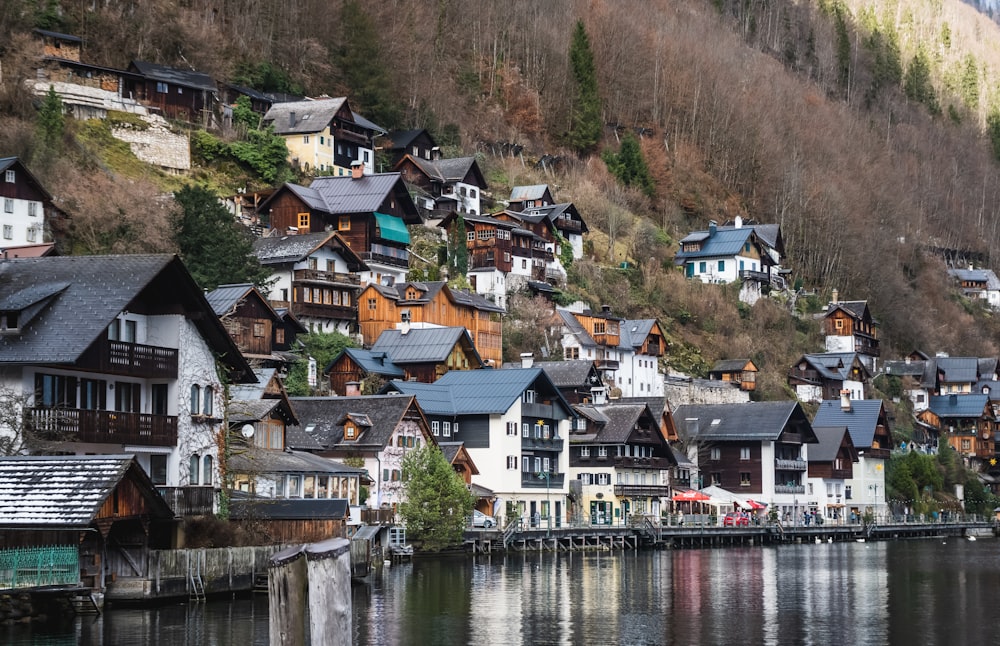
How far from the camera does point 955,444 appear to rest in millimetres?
146875

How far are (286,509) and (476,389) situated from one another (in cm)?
3280

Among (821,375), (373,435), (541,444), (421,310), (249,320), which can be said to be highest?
(421,310)

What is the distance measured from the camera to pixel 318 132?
115 metres

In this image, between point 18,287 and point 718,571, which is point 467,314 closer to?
point 718,571

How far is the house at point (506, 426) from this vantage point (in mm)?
83438

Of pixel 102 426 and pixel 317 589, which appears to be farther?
pixel 102 426

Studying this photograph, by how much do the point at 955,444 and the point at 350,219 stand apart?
7075 centimetres

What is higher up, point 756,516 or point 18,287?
point 18,287

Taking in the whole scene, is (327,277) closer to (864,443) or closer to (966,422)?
(864,443)

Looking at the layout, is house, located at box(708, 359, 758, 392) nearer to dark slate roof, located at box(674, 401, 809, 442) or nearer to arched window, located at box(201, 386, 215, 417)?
dark slate roof, located at box(674, 401, 809, 442)

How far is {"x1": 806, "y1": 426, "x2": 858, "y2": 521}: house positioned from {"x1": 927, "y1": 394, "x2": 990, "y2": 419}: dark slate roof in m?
30.3

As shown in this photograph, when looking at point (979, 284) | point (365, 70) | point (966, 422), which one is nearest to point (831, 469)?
point (966, 422)

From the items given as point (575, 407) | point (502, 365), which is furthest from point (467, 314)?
point (575, 407)

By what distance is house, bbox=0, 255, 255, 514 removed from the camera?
148 feet
